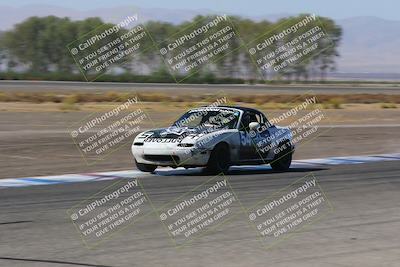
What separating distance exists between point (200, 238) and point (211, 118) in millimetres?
6982

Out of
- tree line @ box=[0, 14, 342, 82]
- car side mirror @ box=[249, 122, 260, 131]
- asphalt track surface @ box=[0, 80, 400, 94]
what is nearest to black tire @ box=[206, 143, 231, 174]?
car side mirror @ box=[249, 122, 260, 131]

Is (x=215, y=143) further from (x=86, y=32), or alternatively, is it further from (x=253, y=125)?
(x=86, y=32)

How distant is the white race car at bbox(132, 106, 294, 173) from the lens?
14961mm

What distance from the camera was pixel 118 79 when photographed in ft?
302

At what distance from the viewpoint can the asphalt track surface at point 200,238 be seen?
7961mm

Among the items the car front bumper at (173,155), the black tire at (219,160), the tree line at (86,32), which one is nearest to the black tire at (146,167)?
the car front bumper at (173,155)

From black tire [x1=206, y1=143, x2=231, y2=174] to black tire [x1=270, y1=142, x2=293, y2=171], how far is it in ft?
5.64

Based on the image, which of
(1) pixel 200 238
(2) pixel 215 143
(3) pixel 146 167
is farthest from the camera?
(3) pixel 146 167

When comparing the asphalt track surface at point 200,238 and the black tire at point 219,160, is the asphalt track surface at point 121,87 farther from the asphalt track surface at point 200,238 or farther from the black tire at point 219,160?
the asphalt track surface at point 200,238

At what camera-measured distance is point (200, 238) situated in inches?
361

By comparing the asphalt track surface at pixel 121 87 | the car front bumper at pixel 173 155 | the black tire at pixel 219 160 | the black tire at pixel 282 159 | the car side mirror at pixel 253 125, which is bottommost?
→ the black tire at pixel 282 159

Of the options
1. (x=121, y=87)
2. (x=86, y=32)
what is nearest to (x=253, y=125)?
(x=121, y=87)

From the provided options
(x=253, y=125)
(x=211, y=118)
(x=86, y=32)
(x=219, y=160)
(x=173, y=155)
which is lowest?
(x=219, y=160)

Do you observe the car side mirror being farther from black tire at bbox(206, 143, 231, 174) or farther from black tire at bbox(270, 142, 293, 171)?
black tire at bbox(270, 142, 293, 171)
